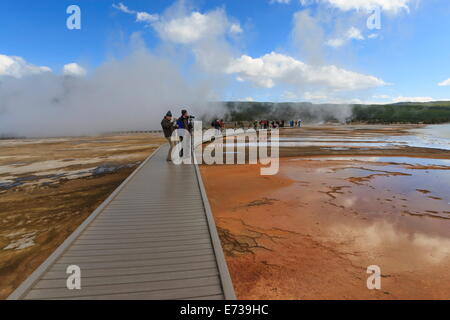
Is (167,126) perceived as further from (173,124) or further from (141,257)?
(141,257)

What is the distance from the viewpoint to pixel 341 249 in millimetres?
4555

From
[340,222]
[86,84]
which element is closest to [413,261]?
[340,222]

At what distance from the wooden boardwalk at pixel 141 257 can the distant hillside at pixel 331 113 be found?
87.6 metres

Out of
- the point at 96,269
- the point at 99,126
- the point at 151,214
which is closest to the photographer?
the point at 96,269

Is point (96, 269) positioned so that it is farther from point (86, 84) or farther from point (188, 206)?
point (86, 84)

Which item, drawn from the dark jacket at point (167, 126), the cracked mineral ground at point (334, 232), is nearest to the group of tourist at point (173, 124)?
Result: the dark jacket at point (167, 126)

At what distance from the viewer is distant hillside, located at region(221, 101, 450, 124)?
286 feet

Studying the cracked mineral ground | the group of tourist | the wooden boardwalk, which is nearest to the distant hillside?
the cracked mineral ground

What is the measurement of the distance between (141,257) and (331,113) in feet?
349

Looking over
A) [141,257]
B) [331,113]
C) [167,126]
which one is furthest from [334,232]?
[331,113]

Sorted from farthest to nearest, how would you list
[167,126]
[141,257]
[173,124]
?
[173,124] < [167,126] < [141,257]

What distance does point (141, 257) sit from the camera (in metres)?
3.54

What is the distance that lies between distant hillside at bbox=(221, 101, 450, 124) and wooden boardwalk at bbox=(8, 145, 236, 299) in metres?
87.6
